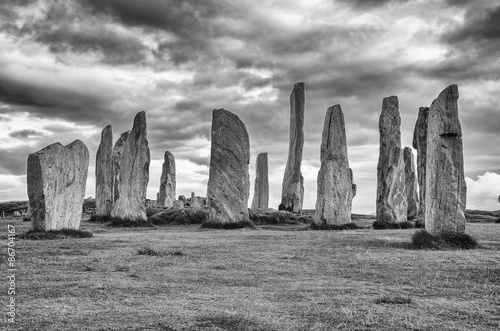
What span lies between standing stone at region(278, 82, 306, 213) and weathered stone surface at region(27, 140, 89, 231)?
21.4 meters

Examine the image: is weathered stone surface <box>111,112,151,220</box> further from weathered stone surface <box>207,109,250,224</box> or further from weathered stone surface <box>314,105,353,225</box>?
weathered stone surface <box>314,105,353,225</box>

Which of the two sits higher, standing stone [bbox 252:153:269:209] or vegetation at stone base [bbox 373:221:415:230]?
standing stone [bbox 252:153:269:209]

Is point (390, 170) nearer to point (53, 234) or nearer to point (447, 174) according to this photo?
point (447, 174)

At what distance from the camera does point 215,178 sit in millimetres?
25141

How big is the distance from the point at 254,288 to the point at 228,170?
1679 cm

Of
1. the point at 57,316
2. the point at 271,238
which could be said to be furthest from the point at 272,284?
the point at 271,238

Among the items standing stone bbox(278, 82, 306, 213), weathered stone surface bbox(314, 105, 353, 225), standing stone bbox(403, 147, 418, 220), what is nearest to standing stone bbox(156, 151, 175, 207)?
standing stone bbox(278, 82, 306, 213)

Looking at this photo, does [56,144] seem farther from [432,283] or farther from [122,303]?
[432,283]

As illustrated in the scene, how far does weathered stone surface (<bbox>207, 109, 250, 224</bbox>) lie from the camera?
Result: 2483cm

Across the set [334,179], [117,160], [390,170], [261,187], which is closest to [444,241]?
[334,179]

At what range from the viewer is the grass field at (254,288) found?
20.5 ft

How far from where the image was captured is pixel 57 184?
1769 cm

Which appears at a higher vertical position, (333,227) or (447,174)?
(447,174)

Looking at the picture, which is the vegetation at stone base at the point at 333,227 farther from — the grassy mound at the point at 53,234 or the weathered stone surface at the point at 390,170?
the grassy mound at the point at 53,234
